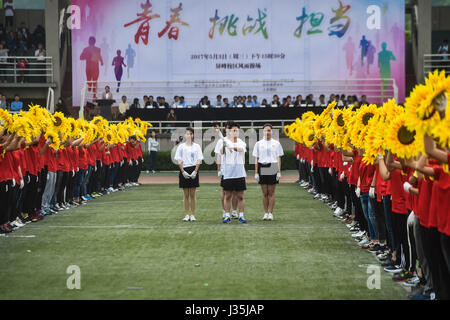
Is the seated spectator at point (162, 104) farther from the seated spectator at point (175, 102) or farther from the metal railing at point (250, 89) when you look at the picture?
the metal railing at point (250, 89)

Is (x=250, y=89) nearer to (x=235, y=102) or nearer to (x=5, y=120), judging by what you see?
(x=235, y=102)

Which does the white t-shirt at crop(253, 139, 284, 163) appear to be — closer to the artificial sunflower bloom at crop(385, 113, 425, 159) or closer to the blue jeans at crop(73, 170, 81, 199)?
the blue jeans at crop(73, 170, 81, 199)

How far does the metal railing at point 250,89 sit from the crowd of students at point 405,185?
22.3 m

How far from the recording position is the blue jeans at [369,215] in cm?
1197

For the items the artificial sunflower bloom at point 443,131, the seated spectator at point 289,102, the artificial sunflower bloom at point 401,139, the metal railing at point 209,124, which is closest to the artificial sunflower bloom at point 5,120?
the artificial sunflower bloom at point 401,139

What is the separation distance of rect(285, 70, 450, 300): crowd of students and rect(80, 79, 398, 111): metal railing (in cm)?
2230

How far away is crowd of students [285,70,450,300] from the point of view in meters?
7.05

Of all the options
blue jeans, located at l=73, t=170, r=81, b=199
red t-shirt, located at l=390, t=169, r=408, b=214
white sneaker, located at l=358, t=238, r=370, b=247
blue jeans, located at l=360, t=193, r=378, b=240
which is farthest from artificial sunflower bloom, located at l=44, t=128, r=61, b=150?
red t-shirt, located at l=390, t=169, r=408, b=214

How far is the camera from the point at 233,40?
1532 inches

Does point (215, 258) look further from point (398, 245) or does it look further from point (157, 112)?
point (157, 112)

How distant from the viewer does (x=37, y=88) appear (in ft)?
124

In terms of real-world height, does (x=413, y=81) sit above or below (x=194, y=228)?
above
